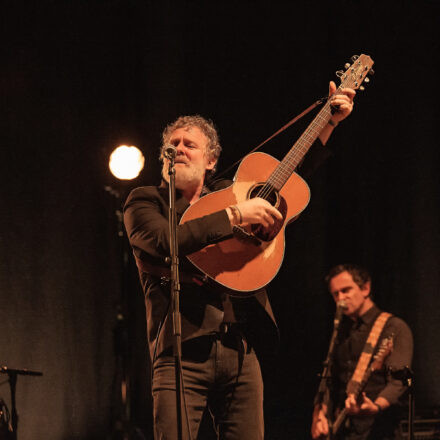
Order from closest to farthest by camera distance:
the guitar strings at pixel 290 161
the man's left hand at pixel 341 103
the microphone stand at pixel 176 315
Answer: the microphone stand at pixel 176 315
the guitar strings at pixel 290 161
the man's left hand at pixel 341 103

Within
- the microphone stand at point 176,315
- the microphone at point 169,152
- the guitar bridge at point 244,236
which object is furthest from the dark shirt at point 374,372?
the microphone at point 169,152

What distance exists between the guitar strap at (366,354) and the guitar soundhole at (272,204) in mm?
2230

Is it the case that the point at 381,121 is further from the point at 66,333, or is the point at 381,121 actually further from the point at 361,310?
the point at 66,333

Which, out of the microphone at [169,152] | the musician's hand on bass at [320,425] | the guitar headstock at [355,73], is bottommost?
the musician's hand on bass at [320,425]

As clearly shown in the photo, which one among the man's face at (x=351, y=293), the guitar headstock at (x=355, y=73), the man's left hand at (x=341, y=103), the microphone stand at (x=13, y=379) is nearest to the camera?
the man's left hand at (x=341, y=103)

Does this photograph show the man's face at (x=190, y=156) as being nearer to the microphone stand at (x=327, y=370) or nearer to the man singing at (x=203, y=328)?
the man singing at (x=203, y=328)

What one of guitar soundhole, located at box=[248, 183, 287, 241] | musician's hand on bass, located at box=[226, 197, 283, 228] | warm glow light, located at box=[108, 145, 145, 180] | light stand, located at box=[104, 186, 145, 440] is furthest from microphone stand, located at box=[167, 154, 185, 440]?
warm glow light, located at box=[108, 145, 145, 180]

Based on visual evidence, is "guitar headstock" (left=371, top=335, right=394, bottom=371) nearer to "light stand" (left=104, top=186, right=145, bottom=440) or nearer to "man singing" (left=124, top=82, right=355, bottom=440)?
"light stand" (left=104, top=186, right=145, bottom=440)

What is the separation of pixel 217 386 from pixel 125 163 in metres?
2.31

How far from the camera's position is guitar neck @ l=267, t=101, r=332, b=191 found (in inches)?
101

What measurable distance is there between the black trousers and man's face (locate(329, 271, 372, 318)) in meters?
2.49

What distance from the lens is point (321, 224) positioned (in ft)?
17.0

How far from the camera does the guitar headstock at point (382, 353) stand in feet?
14.3

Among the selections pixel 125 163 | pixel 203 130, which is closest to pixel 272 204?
pixel 203 130
